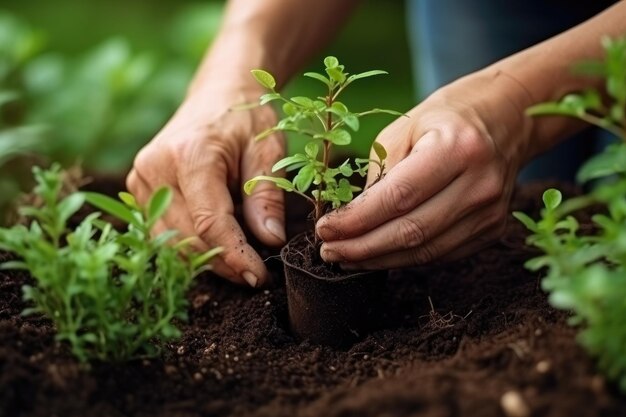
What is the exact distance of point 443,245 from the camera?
1790 mm

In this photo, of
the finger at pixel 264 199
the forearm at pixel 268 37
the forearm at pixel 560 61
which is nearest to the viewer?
the forearm at pixel 560 61

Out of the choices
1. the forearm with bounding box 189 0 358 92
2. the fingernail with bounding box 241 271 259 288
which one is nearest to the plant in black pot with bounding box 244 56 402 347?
the fingernail with bounding box 241 271 259 288

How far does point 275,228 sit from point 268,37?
68cm

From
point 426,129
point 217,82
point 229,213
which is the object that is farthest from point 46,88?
point 426,129

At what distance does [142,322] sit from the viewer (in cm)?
138

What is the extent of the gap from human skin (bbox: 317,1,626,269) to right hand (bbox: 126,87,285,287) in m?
0.28

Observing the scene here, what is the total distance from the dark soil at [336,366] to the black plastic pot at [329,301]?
1.7 inches

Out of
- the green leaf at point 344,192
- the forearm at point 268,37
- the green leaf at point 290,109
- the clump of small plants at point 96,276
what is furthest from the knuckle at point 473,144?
the forearm at point 268,37

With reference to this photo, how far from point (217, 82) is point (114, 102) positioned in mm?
1381

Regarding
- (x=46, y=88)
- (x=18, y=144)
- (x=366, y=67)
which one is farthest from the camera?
(x=366, y=67)

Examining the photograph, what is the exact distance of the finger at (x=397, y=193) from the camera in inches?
63.8

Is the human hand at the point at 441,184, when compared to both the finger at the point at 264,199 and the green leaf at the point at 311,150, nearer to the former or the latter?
the green leaf at the point at 311,150

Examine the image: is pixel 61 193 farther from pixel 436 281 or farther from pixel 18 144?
pixel 436 281

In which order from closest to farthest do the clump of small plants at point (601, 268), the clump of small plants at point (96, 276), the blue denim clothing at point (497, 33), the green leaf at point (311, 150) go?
the clump of small plants at point (601, 268) → the clump of small plants at point (96, 276) → the green leaf at point (311, 150) → the blue denim clothing at point (497, 33)
